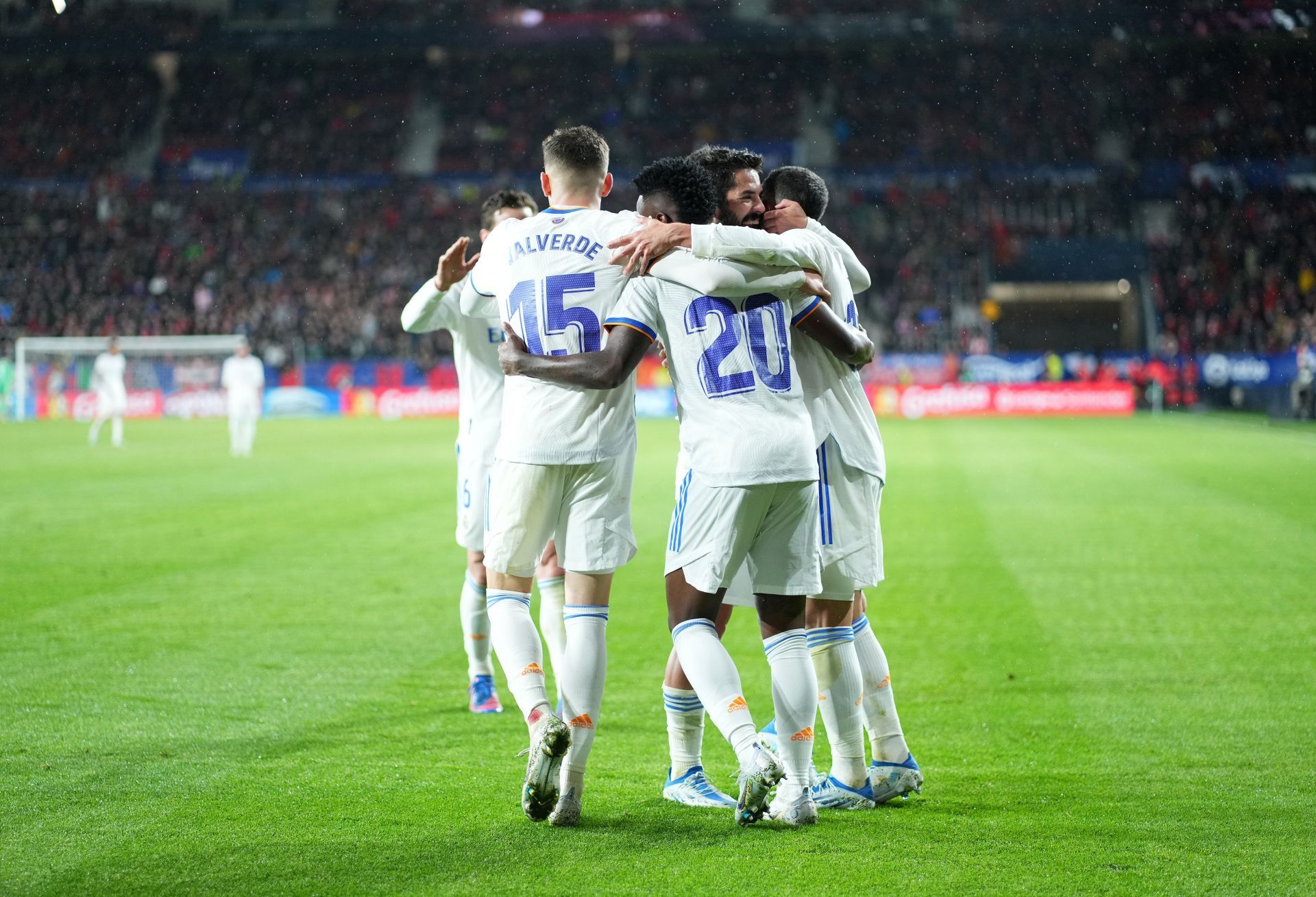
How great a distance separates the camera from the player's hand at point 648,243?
397 centimetres

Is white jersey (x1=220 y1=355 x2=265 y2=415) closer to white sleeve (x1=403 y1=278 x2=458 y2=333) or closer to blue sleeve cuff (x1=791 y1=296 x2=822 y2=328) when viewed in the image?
white sleeve (x1=403 y1=278 x2=458 y2=333)

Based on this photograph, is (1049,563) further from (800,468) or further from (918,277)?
(918,277)

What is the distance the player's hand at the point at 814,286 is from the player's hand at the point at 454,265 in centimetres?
131

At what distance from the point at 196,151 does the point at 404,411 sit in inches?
642

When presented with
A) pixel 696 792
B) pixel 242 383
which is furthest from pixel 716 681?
pixel 242 383

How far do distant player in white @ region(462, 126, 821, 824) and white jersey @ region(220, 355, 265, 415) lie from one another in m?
18.4

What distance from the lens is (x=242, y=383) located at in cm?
2197

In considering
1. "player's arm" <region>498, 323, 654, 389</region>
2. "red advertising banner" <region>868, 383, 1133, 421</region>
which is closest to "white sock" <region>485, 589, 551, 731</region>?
"player's arm" <region>498, 323, 654, 389</region>

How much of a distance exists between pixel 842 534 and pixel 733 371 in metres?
0.75

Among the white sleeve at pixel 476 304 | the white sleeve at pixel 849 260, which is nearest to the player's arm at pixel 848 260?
the white sleeve at pixel 849 260

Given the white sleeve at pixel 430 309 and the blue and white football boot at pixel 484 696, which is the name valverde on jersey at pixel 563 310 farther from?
the blue and white football boot at pixel 484 696

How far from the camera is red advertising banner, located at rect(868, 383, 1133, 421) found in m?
34.8

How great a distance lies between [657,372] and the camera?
36312 mm

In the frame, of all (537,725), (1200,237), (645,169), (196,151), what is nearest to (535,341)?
(645,169)
